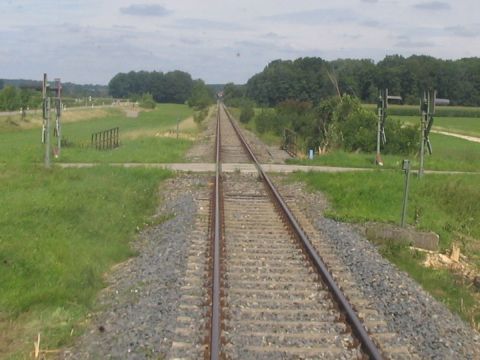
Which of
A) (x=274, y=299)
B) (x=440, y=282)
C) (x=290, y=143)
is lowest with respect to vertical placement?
(x=440, y=282)

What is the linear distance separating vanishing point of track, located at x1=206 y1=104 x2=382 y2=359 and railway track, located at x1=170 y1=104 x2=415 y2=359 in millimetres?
10

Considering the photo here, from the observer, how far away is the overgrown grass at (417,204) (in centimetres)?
1209

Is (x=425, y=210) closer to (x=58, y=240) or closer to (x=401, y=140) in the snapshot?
(x=58, y=240)

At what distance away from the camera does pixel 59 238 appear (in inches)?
458

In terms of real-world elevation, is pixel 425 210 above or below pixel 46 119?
below

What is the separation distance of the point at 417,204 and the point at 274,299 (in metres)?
9.27

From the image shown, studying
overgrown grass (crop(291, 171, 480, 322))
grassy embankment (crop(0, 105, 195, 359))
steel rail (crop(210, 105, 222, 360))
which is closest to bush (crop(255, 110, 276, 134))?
overgrown grass (crop(291, 171, 480, 322))

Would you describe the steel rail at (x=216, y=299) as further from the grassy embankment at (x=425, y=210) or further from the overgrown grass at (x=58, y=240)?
the grassy embankment at (x=425, y=210)

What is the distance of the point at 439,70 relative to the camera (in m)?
107

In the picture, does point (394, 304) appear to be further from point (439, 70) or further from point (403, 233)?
point (439, 70)

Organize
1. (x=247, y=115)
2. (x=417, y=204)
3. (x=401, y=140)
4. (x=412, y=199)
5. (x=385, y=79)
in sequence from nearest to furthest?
(x=417, y=204), (x=412, y=199), (x=401, y=140), (x=247, y=115), (x=385, y=79)

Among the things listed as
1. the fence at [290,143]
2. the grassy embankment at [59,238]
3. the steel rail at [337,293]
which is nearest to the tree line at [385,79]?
the fence at [290,143]

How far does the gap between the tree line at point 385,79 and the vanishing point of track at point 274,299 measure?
2935 inches

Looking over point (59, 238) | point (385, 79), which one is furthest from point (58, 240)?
point (385, 79)
